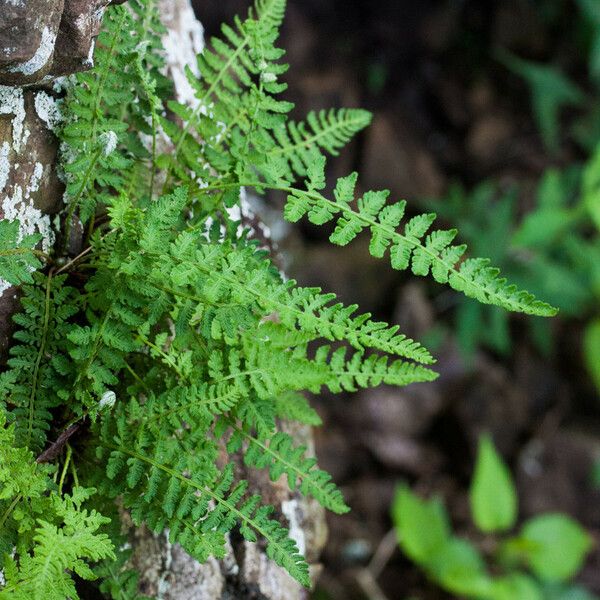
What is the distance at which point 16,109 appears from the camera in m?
1.76

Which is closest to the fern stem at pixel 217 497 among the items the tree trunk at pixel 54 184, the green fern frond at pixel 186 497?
the green fern frond at pixel 186 497

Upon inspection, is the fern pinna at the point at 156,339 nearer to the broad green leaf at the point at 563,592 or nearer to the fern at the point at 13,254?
the fern at the point at 13,254

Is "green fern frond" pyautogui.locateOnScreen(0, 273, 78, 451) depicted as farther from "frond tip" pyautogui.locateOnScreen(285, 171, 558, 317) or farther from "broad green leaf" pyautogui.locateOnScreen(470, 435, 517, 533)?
"broad green leaf" pyautogui.locateOnScreen(470, 435, 517, 533)

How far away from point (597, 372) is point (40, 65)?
151 inches

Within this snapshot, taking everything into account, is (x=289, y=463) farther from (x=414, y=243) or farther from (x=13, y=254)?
(x=13, y=254)

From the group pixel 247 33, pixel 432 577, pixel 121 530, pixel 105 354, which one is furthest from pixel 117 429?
pixel 432 577

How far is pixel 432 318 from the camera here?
475 centimetres

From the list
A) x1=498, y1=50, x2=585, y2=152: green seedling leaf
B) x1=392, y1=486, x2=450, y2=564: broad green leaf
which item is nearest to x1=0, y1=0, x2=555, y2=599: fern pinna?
x1=392, y1=486, x2=450, y2=564: broad green leaf

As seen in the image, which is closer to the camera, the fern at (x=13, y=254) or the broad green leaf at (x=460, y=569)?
the fern at (x=13, y=254)

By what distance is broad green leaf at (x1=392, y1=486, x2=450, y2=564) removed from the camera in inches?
156

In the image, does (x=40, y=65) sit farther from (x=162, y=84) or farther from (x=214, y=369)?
(x=214, y=369)

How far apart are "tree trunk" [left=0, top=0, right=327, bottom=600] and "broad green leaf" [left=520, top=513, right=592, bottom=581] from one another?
220 centimetres

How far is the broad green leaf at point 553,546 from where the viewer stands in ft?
13.3

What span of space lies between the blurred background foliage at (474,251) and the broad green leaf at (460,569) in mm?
94
